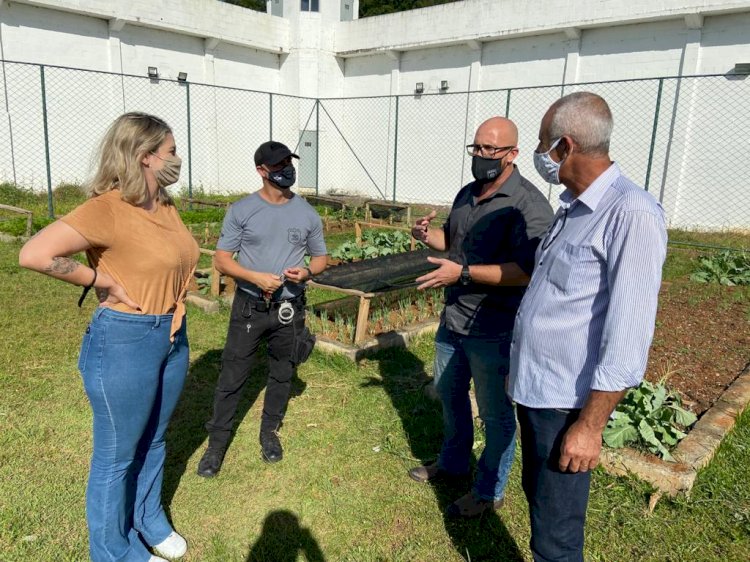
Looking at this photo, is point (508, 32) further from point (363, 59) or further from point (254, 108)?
point (254, 108)

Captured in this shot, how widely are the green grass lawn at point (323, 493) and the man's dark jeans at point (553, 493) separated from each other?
95 cm

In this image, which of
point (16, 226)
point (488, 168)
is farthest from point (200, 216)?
point (488, 168)

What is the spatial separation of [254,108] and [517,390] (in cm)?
1829

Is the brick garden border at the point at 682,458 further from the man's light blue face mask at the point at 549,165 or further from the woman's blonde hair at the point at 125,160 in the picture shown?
the woman's blonde hair at the point at 125,160

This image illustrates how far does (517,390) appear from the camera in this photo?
1.98 meters

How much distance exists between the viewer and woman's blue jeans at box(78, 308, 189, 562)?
6.95 ft

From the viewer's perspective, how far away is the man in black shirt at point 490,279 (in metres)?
2.63

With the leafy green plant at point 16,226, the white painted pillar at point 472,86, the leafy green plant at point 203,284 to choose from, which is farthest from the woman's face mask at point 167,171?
the white painted pillar at point 472,86

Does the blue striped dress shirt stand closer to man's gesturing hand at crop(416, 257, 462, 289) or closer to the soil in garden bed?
man's gesturing hand at crop(416, 257, 462, 289)

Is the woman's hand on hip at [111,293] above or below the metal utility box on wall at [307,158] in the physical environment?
below

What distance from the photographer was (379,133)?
61.2ft

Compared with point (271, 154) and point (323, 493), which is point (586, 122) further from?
point (323, 493)

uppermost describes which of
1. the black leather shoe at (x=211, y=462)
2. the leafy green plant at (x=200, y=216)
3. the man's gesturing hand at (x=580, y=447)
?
the man's gesturing hand at (x=580, y=447)

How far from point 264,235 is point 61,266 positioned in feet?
4.63
